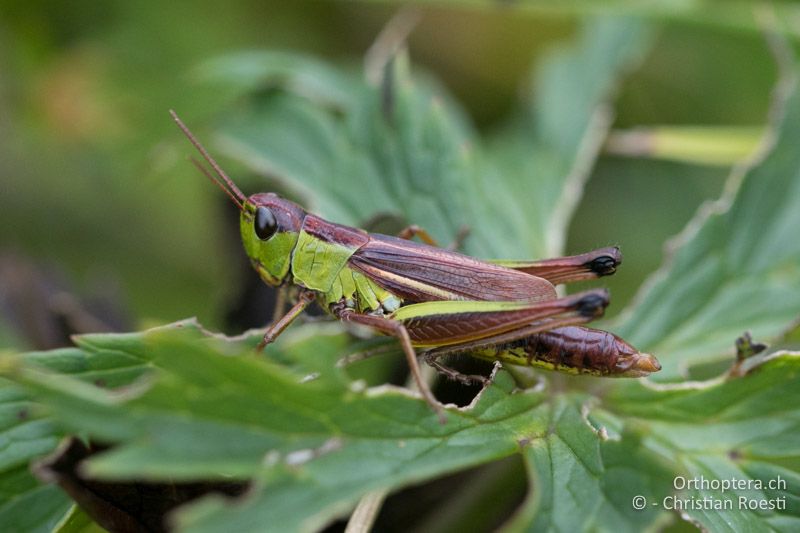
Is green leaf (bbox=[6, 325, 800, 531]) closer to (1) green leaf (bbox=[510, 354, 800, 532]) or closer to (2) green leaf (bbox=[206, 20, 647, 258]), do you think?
(1) green leaf (bbox=[510, 354, 800, 532])

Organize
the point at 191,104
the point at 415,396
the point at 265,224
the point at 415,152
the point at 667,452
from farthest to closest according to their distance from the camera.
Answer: the point at 191,104 < the point at 415,152 < the point at 265,224 < the point at 667,452 < the point at 415,396

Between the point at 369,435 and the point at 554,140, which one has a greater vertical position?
the point at 554,140

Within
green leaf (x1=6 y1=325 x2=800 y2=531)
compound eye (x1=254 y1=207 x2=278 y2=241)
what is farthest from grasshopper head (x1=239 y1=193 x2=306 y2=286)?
green leaf (x1=6 y1=325 x2=800 y2=531)

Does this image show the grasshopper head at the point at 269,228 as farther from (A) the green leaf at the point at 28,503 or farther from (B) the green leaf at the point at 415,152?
(A) the green leaf at the point at 28,503

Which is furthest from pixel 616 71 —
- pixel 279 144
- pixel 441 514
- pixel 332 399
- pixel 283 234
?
pixel 332 399

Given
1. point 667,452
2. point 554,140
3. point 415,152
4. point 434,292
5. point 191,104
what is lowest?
point 667,452

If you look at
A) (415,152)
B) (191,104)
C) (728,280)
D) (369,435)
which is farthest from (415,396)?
(191,104)

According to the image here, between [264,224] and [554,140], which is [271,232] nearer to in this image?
[264,224]

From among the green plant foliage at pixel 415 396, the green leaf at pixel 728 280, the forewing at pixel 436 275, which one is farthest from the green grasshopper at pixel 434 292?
the green leaf at pixel 728 280
